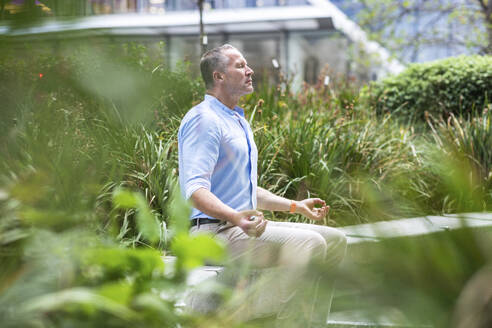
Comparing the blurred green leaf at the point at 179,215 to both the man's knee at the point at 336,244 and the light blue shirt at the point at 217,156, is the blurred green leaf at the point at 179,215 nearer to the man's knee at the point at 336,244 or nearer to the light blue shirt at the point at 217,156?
the light blue shirt at the point at 217,156

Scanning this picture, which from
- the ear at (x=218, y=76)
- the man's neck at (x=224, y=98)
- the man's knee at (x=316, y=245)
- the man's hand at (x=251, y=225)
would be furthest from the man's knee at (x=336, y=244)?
the ear at (x=218, y=76)

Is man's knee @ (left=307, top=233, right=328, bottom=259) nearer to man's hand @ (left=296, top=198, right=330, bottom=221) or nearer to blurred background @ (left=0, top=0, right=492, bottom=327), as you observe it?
man's hand @ (left=296, top=198, right=330, bottom=221)

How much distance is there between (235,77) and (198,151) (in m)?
0.55

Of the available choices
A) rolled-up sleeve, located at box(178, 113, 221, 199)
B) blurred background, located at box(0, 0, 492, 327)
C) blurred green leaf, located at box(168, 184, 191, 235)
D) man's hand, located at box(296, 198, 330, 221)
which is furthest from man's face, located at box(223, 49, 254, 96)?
blurred green leaf, located at box(168, 184, 191, 235)

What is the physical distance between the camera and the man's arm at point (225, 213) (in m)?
2.03

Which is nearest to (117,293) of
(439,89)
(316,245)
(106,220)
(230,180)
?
(106,220)

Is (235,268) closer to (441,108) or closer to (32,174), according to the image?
(32,174)

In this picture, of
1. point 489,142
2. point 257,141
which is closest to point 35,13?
point 257,141

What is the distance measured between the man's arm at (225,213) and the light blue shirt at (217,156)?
0.04m

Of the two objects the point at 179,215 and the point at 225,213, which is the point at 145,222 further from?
the point at 225,213

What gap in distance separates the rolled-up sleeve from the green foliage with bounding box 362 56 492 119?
4982 mm

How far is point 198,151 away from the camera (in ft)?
7.62

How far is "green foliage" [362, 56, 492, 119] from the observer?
7250 mm

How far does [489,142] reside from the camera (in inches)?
198
